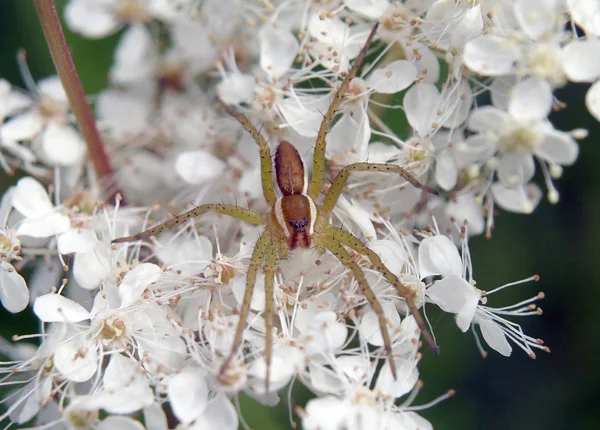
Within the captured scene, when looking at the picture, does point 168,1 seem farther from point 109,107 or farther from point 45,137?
point 45,137


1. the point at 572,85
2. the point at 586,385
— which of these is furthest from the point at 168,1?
the point at 586,385

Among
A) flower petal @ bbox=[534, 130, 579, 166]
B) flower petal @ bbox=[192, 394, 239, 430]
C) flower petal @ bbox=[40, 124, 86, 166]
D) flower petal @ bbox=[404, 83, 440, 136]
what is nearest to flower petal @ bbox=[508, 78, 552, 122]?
flower petal @ bbox=[534, 130, 579, 166]

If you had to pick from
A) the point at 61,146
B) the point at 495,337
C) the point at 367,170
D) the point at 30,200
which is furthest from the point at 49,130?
the point at 495,337

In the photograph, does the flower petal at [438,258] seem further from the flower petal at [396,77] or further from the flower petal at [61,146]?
the flower petal at [61,146]

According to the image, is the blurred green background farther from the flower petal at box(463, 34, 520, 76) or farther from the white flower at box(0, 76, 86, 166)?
the flower petal at box(463, 34, 520, 76)

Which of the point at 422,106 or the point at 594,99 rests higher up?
the point at 594,99

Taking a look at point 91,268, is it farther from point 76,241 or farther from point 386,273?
point 386,273
